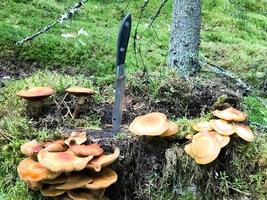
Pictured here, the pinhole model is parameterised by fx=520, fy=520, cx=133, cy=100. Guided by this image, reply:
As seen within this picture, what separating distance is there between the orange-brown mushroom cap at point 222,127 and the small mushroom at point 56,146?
98cm

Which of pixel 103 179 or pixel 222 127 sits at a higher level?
pixel 222 127

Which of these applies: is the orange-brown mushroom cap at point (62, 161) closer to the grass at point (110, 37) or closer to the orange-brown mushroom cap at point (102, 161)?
the orange-brown mushroom cap at point (102, 161)

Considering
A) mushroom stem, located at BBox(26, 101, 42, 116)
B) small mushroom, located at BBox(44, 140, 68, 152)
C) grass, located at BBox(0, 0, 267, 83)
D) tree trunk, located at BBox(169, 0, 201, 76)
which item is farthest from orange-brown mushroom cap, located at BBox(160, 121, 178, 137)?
grass, located at BBox(0, 0, 267, 83)

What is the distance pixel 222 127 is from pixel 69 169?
1041 millimetres

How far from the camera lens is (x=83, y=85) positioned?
177 inches

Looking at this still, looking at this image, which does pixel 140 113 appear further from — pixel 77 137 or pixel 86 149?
pixel 86 149

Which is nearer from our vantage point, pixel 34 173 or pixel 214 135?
pixel 34 173

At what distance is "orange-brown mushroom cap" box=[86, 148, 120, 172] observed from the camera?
317cm

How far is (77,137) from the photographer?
11.3 ft

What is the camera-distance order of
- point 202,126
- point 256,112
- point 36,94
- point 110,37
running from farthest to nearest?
point 110,37, point 256,112, point 36,94, point 202,126

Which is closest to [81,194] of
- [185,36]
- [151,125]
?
[151,125]

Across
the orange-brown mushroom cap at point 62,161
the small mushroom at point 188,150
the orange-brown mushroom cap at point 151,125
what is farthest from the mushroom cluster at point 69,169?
the small mushroom at point 188,150

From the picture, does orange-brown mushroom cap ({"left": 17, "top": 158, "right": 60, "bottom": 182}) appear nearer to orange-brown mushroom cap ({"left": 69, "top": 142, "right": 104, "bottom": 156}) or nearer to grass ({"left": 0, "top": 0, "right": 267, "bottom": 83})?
orange-brown mushroom cap ({"left": 69, "top": 142, "right": 104, "bottom": 156})

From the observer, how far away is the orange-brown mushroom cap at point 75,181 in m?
3.16
